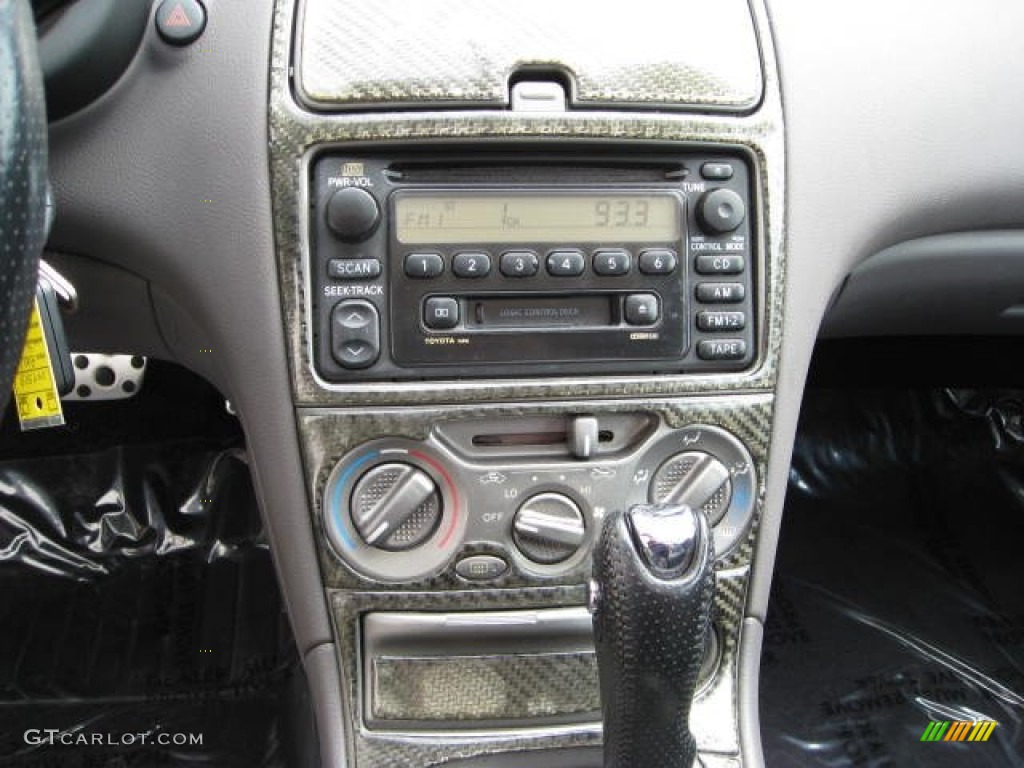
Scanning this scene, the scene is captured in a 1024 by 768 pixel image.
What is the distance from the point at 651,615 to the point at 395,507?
29 cm

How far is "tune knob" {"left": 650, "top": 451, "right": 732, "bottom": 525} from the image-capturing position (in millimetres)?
898

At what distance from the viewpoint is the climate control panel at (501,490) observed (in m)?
0.87

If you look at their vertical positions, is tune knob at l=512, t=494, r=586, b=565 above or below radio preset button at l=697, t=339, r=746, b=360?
below

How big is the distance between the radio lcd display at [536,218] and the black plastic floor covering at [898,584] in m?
0.83

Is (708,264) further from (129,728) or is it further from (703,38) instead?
(129,728)

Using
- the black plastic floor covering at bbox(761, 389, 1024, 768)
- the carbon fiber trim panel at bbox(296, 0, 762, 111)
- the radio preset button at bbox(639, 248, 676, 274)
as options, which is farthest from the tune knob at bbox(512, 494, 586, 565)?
the black plastic floor covering at bbox(761, 389, 1024, 768)

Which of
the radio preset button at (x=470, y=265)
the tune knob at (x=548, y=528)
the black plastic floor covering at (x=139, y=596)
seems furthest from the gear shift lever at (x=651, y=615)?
the black plastic floor covering at (x=139, y=596)

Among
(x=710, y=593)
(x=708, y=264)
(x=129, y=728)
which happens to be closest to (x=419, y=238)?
(x=708, y=264)

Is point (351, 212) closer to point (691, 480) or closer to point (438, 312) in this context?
point (438, 312)

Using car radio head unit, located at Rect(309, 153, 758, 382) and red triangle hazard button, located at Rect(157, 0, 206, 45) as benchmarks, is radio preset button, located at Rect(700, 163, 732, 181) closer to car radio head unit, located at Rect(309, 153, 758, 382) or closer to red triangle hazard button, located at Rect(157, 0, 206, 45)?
car radio head unit, located at Rect(309, 153, 758, 382)

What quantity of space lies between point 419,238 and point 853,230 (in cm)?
41

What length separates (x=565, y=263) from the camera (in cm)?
85

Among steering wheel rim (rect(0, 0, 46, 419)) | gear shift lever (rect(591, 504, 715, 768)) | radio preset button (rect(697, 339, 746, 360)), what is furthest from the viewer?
radio preset button (rect(697, 339, 746, 360))

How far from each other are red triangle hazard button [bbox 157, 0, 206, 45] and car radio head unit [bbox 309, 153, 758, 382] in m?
0.16
